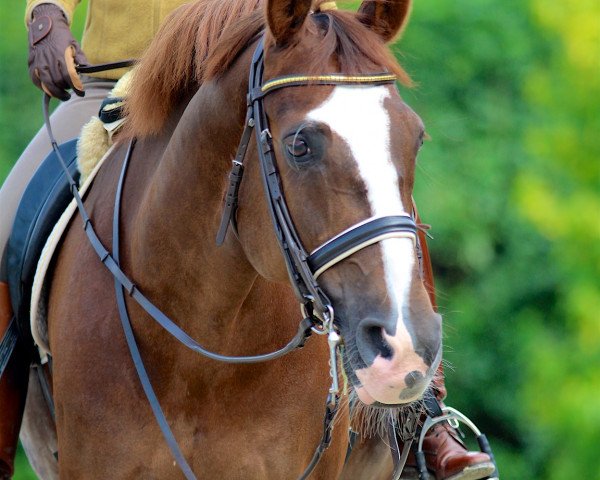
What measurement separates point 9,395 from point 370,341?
2005 millimetres

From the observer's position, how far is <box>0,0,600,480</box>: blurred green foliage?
10516mm

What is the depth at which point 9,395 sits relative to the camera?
14.4 feet

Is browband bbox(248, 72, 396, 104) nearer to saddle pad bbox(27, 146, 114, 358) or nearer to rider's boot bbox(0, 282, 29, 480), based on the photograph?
saddle pad bbox(27, 146, 114, 358)

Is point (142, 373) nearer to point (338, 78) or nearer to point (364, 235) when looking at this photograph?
point (364, 235)

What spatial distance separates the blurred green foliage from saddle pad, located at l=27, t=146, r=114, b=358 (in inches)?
244

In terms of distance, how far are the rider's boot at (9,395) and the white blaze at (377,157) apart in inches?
73.1

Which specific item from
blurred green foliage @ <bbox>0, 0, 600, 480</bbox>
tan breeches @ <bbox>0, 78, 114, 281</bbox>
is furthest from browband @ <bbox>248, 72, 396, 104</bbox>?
blurred green foliage @ <bbox>0, 0, 600, 480</bbox>

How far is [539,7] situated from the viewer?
11195 mm

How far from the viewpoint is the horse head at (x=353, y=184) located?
299 cm

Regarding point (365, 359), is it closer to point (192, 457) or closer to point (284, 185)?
point (284, 185)

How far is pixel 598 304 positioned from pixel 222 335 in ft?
24.1

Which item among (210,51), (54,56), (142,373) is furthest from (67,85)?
(142,373)

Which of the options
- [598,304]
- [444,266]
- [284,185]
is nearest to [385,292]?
[284,185]

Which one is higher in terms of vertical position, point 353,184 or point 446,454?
point 353,184
